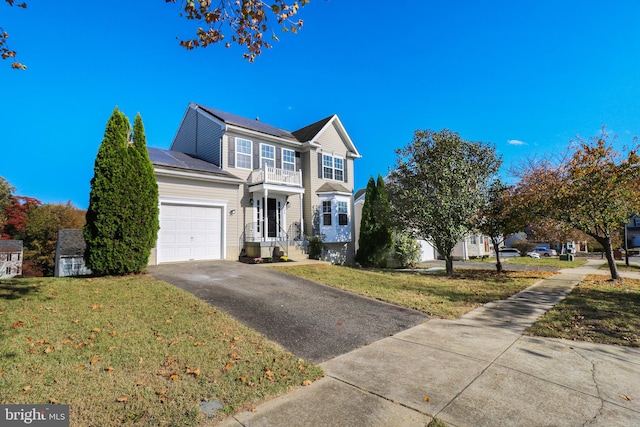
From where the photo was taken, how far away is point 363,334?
569 centimetres

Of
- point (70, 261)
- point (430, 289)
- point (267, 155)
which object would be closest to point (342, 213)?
point (267, 155)

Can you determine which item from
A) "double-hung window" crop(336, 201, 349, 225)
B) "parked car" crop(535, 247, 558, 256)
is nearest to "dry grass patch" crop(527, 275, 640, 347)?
"double-hung window" crop(336, 201, 349, 225)

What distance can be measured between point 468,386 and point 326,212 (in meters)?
15.6

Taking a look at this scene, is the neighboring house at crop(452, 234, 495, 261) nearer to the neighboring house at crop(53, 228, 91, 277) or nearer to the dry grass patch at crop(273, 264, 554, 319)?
the dry grass patch at crop(273, 264, 554, 319)

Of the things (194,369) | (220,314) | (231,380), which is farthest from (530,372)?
(220,314)

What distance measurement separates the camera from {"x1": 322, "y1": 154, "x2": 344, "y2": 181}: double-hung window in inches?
775

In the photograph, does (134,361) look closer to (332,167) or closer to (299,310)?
(299,310)

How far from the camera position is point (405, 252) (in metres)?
19.8

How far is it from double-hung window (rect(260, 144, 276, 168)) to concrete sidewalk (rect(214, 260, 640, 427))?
44.1 feet

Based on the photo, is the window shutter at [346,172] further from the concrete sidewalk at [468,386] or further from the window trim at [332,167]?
the concrete sidewalk at [468,386]

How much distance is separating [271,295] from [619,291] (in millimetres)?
10796

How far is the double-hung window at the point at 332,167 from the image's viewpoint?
775 inches

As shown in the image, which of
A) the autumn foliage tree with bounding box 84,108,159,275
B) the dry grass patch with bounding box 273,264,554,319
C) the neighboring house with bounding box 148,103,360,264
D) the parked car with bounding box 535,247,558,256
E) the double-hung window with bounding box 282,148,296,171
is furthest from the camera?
the parked car with bounding box 535,247,558,256

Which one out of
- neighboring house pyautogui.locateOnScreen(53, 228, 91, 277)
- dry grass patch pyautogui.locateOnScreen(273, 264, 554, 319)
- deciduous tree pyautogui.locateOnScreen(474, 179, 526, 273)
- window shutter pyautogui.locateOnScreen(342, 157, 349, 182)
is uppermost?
window shutter pyautogui.locateOnScreen(342, 157, 349, 182)
